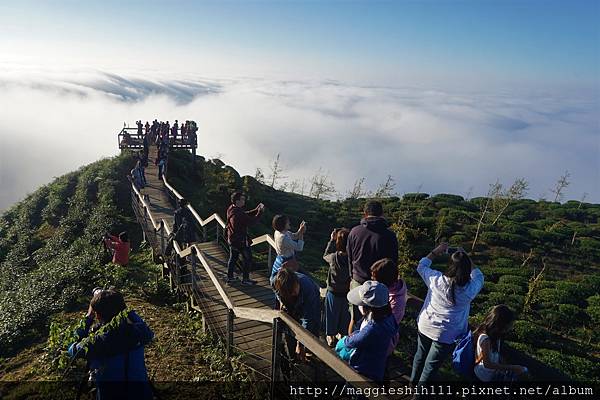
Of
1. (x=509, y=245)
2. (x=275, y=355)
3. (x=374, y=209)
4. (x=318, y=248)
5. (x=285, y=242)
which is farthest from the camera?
(x=509, y=245)

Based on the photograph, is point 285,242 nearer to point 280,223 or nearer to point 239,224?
point 280,223

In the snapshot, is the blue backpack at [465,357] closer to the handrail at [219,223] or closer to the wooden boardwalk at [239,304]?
the wooden boardwalk at [239,304]

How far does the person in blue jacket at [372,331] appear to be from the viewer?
348 cm

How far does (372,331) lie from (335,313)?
1704 mm

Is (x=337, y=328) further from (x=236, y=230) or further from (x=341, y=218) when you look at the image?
(x=341, y=218)

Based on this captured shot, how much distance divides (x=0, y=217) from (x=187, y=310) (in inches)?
716

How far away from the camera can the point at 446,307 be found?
4.17 meters

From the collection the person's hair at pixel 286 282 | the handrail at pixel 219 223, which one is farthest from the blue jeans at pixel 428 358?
the handrail at pixel 219 223

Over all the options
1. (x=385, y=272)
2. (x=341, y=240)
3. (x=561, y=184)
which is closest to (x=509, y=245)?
(x=561, y=184)

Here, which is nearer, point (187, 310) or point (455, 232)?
point (187, 310)

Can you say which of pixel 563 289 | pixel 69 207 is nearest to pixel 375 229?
pixel 563 289

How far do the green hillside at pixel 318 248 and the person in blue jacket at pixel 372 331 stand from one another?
337cm

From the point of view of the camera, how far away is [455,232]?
23.5 metres

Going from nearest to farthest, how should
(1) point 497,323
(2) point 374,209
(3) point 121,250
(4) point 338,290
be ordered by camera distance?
(1) point 497,323 → (2) point 374,209 → (4) point 338,290 → (3) point 121,250
